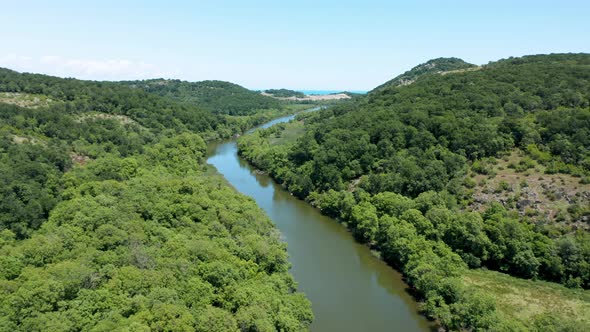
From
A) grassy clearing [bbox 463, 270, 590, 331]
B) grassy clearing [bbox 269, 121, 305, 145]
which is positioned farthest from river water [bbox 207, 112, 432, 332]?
grassy clearing [bbox 269, 121, 305, 145]

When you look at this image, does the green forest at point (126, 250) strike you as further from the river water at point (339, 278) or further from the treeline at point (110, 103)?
the treeline at point (110, 103)

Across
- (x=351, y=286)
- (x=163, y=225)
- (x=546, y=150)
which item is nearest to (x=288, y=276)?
(x=351, y=286)

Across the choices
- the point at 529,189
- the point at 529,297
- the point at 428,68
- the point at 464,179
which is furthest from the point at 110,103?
the point at 428,68

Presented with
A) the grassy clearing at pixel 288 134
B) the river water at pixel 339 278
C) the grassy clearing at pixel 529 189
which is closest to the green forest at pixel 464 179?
the grassy clearing at pixel 529 189

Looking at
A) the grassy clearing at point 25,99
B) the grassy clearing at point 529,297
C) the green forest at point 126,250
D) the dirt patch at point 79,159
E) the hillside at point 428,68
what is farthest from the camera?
the hillside at point 428,68

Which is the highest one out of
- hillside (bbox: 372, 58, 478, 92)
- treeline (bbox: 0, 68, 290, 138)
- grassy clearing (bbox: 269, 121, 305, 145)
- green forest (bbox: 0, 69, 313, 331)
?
hillside (bbox: 372, 58, 478, 92)

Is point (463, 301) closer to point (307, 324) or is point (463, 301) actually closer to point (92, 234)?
point (307, 324)

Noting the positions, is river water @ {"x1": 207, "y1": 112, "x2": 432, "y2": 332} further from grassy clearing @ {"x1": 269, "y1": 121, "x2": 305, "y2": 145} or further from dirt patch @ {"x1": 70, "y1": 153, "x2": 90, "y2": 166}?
grassy clearing @ {"x1": 269, "y1": 121, "x2": 305, "y2": 145}
